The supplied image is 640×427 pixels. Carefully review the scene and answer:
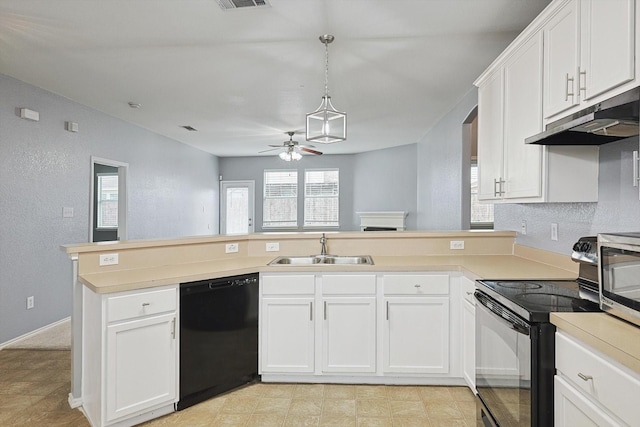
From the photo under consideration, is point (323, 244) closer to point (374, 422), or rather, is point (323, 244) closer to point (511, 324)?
point (374, 422)

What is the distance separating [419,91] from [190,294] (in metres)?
3.44

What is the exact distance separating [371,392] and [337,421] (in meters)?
0.44

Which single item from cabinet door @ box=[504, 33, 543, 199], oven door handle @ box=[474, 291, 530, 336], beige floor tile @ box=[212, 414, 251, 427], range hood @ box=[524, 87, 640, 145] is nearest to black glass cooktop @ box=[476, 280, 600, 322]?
oven door handle @ box=[474, 291, 530, 336]

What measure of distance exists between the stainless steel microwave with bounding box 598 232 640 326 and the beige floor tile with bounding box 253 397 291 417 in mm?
1894

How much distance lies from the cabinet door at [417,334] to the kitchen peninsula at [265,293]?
10 mm

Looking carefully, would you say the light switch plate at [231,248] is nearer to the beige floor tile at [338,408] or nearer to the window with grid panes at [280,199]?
the beige floor tile at [338,408]

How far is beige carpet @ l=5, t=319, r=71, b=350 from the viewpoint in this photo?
3545mm

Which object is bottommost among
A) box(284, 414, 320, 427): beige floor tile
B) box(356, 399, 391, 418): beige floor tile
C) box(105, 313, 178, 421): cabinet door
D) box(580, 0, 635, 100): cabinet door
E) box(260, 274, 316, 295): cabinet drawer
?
box(284, 414, 320, 427): beige floor tile

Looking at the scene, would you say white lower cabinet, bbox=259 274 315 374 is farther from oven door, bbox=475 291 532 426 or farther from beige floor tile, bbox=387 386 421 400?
oven door, bbox=475 291 532 426

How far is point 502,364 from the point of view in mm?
1771

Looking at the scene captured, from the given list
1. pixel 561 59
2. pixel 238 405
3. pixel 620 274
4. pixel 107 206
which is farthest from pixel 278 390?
pixel 107 206

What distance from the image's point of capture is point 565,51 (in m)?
1.80

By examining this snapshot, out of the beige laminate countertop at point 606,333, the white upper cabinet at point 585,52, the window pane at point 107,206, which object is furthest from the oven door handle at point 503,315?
the window pane at point 107,206

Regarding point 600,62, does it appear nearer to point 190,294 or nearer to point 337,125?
point 190,294
